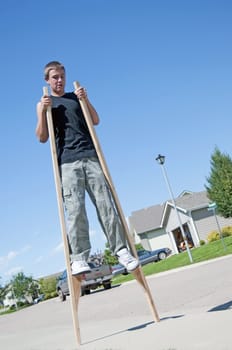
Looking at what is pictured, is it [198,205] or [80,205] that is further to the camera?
[198,205]

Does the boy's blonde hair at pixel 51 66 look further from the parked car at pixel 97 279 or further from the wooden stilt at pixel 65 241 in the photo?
the parked car at pixel 97 279

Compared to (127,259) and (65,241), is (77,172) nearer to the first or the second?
(65,241)

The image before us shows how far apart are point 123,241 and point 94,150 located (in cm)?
85

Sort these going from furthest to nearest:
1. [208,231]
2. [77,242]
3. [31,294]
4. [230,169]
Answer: [31,294], [208,231], [230,169], [77,242]

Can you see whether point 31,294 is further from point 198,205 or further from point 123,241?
point 123,241

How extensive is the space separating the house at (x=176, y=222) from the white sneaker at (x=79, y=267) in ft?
105

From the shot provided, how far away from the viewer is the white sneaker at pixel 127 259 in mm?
3167

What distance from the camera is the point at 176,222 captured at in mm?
45625

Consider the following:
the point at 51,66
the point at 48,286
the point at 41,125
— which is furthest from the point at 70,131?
the point at 48,286

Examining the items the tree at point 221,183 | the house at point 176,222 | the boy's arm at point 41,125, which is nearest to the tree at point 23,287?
the house at point 176,222

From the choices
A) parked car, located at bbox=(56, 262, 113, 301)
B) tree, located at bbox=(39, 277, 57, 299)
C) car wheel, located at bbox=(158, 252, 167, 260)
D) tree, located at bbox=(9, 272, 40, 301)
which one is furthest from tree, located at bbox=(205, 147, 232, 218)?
tree, located at bbox=(9, 272, 40, 301)

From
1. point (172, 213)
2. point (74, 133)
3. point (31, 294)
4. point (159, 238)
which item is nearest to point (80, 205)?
point (74, 133)

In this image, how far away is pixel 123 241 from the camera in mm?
3258

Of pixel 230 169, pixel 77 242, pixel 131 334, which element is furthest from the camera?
pixel 230 169
